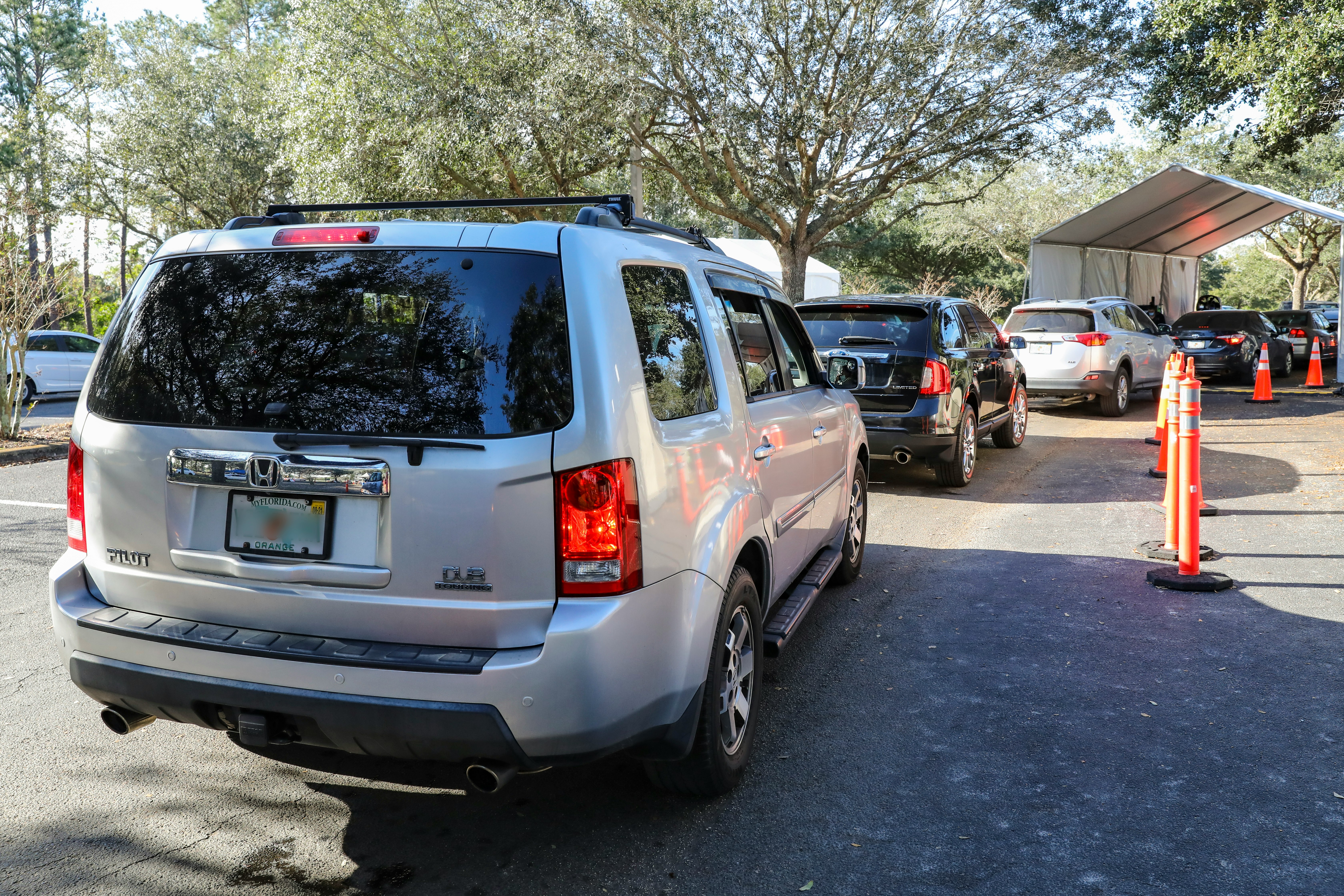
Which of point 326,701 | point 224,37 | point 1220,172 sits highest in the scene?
point 224,37

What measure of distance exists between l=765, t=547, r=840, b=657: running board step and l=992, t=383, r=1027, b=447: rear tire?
23.5 ft

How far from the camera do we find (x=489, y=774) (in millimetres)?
2680

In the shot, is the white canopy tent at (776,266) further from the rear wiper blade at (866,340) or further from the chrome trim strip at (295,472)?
the chrome trim strip at (295,472)

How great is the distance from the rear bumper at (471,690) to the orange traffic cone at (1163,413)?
5.68 meters

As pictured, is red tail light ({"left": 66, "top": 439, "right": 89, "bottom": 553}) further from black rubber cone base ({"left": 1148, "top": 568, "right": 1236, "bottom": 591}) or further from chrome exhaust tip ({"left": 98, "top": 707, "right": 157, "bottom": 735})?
black rubber cone base ({"left": 1148, "top": 568, "right": 1236, "bottom": 591})

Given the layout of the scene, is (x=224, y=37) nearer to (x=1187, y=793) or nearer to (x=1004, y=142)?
(x=1004, y=142)

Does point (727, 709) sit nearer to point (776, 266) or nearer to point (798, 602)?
point (798, 602)

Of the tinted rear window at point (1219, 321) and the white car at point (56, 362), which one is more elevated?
the tinted rear window at point (1219, 321)

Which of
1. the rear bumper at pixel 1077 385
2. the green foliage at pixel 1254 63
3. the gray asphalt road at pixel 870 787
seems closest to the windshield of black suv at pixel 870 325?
the gray asphalt road at pixel 870 787

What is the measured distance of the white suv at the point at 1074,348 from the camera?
47.2 ft

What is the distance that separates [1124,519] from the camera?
8.05 metres

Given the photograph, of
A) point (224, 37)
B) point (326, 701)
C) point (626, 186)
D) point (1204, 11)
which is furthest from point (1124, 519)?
point (224, 37)

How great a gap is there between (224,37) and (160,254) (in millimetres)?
53624

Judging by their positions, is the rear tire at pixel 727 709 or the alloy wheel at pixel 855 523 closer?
the rear tire at pixel 727 709
